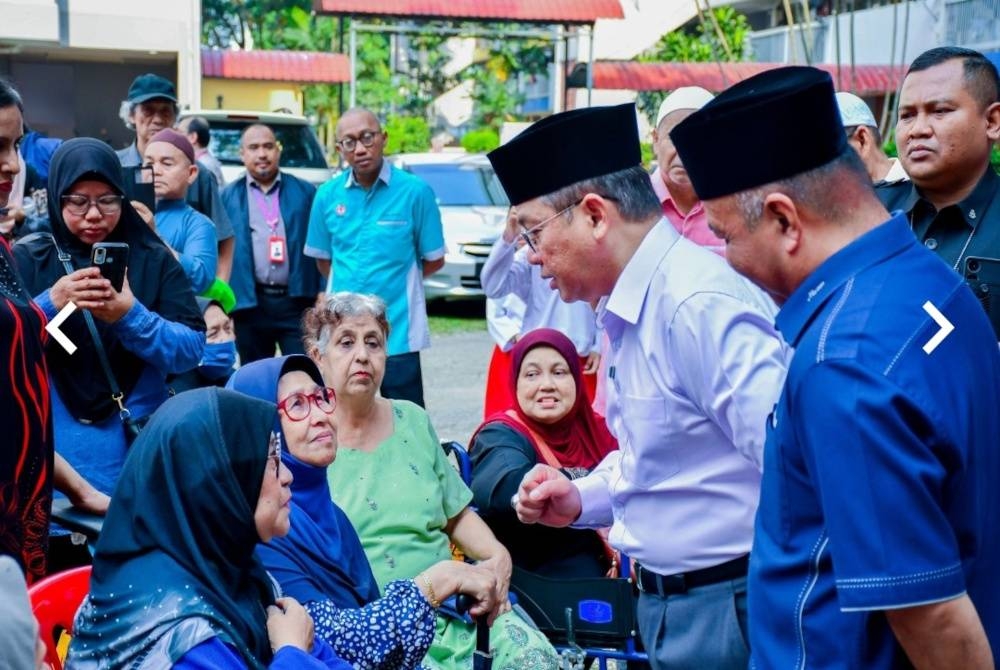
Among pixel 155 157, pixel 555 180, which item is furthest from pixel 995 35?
pixel 555 180

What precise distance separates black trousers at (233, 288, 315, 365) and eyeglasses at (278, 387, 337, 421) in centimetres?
400

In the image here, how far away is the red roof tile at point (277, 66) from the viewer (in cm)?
2739

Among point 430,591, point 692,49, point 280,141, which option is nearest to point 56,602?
point 430,591

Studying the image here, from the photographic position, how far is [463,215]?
14250mm

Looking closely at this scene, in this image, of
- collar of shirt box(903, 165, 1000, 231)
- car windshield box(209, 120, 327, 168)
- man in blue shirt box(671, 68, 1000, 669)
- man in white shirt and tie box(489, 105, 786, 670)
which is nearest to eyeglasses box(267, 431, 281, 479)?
man in white shirt and tie box(489, 105, 786, 670)

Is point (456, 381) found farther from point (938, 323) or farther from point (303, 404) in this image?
point (938, 323)

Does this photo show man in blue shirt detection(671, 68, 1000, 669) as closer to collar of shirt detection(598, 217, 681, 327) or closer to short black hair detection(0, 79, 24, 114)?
collar of shirt detection(598, 217, 681, 327)

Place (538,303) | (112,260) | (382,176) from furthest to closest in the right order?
(382,176), (538,303), (112,260)

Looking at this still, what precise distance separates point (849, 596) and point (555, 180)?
51.4 inches

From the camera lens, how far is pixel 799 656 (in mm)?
1972

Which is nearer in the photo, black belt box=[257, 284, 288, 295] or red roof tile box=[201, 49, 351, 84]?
black belt box=[257, 284, 288, 295]

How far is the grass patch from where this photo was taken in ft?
45.7

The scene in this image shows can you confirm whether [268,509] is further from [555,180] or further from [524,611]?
[524,611]

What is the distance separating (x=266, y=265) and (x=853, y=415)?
6361mm
